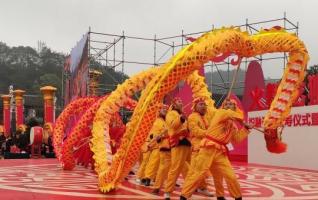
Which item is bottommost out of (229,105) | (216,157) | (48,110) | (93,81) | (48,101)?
(216,157)

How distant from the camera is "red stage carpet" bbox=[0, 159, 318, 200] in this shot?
6781 mm

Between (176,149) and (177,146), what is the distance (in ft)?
0.15

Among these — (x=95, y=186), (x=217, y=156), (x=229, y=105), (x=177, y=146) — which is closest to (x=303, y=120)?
(x=95, y=186)

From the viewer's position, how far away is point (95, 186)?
26.0 feet

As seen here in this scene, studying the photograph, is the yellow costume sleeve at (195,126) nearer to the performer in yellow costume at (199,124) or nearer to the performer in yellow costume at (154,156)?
the performer in yellow costume at (199,124)

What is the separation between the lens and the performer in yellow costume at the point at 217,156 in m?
5.50

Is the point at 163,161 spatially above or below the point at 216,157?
below

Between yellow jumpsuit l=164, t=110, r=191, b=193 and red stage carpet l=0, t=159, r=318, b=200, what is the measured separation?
0.49m

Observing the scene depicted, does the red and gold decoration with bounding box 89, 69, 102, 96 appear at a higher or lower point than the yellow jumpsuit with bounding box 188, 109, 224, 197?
higher

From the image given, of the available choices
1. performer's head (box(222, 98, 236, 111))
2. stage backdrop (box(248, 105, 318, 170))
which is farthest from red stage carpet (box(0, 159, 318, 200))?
performer's head (box(222, 98, 236, 111))

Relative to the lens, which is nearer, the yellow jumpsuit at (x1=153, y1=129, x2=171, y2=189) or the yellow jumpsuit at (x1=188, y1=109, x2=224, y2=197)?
the yellow jumpsuit at (x1=188, y1=109, x2=224, y2=197)

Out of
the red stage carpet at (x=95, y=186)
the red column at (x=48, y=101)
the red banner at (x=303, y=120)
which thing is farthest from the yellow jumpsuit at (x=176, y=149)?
the red column at (x=48, y=101)

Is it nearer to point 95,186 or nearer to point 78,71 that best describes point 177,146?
point 95,186

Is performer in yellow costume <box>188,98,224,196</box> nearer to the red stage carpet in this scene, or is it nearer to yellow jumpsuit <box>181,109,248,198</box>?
yellow jumpsuit <box>181,109,248,198</box>
